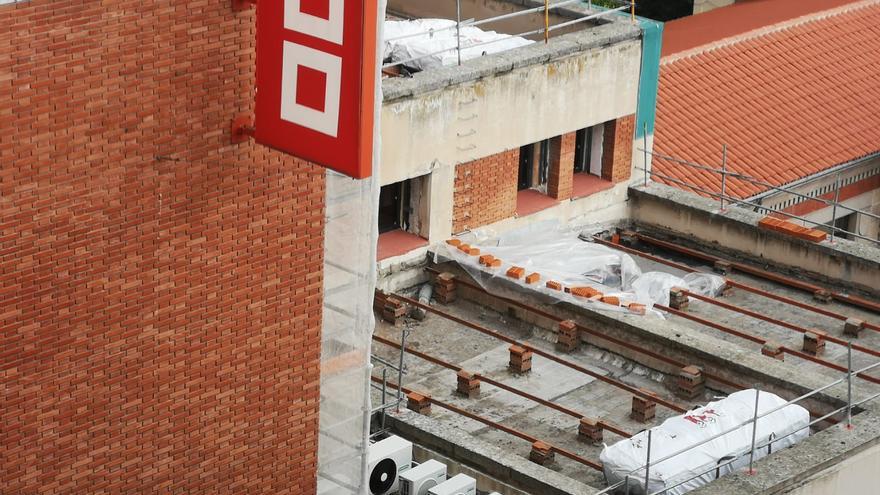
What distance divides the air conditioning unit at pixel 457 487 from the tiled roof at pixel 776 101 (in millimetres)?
14095

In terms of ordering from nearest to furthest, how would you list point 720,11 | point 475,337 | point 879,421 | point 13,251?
point 13,251
point 879,421
point 475,337
point 720,11

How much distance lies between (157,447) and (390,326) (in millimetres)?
9928

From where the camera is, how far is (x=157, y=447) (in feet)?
64.5

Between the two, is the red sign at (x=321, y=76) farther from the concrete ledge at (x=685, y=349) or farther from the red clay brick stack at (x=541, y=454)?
the concrete ledge at (x=685, y=349)

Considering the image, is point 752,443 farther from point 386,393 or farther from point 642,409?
point 386,393

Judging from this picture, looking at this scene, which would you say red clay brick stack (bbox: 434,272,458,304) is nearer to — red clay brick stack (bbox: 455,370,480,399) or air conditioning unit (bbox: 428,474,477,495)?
red clay brick stack (bbox: 455,370,480,399)

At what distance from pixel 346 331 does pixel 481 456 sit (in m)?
4.19

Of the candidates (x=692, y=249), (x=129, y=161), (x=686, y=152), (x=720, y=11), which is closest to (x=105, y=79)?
(x=129, y=161)

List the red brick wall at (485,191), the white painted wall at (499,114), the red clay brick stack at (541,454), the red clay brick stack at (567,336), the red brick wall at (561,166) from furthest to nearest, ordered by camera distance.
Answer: the red brick wall at (561,166) → the red brick wall at (485,191) → the white painted wall at (499,114) → the red clay brick stack at (567,336) → the red clay brick stack at (541,454)

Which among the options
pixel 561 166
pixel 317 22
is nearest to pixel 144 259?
pixel 317 22

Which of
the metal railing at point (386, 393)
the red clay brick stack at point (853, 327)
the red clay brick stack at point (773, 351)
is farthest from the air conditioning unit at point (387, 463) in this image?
the red clay brick stack at point (853, 327)

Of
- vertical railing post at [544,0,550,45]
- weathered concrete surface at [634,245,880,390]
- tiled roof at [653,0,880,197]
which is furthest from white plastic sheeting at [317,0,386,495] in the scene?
tiled roof at [653,0,880,197]

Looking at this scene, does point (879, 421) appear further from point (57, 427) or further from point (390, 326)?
point (57, 427)

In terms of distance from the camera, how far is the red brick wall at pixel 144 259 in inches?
698
